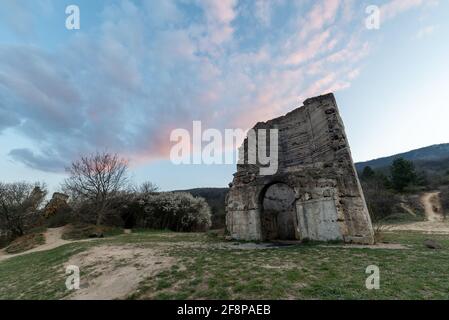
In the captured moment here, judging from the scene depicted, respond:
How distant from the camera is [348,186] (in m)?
9.95

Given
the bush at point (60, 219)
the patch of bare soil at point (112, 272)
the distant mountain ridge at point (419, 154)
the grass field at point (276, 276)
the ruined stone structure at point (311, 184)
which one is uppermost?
the distant mountain ridge at point (419, 154)

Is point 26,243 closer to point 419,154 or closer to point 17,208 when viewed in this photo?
point 17,208

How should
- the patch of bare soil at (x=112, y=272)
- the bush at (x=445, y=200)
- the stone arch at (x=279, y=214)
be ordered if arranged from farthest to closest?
1. the bush at (x=445, y=200)
2. the stone arch at (x=279, y=214)
3. the patch of bare soil at (x=112, y=272)

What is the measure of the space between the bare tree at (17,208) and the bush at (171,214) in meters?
11.3

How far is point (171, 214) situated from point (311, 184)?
20.0 meters

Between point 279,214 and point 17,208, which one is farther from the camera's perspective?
point 17,208

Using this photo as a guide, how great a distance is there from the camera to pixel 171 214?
26562mm

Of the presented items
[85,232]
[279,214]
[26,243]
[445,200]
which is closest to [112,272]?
[279,214]

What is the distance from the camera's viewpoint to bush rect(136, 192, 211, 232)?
2625cm

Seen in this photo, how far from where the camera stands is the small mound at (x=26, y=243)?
704 inches

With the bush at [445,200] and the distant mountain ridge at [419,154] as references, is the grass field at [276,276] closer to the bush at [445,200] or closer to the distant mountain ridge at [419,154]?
the bush at [445,200]

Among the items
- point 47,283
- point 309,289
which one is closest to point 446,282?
point 309,289

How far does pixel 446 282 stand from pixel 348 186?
5.81 m

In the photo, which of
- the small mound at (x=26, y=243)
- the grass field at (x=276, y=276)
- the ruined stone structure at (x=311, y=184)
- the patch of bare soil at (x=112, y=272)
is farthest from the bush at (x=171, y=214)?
the grass field at (x=276, y=276)
